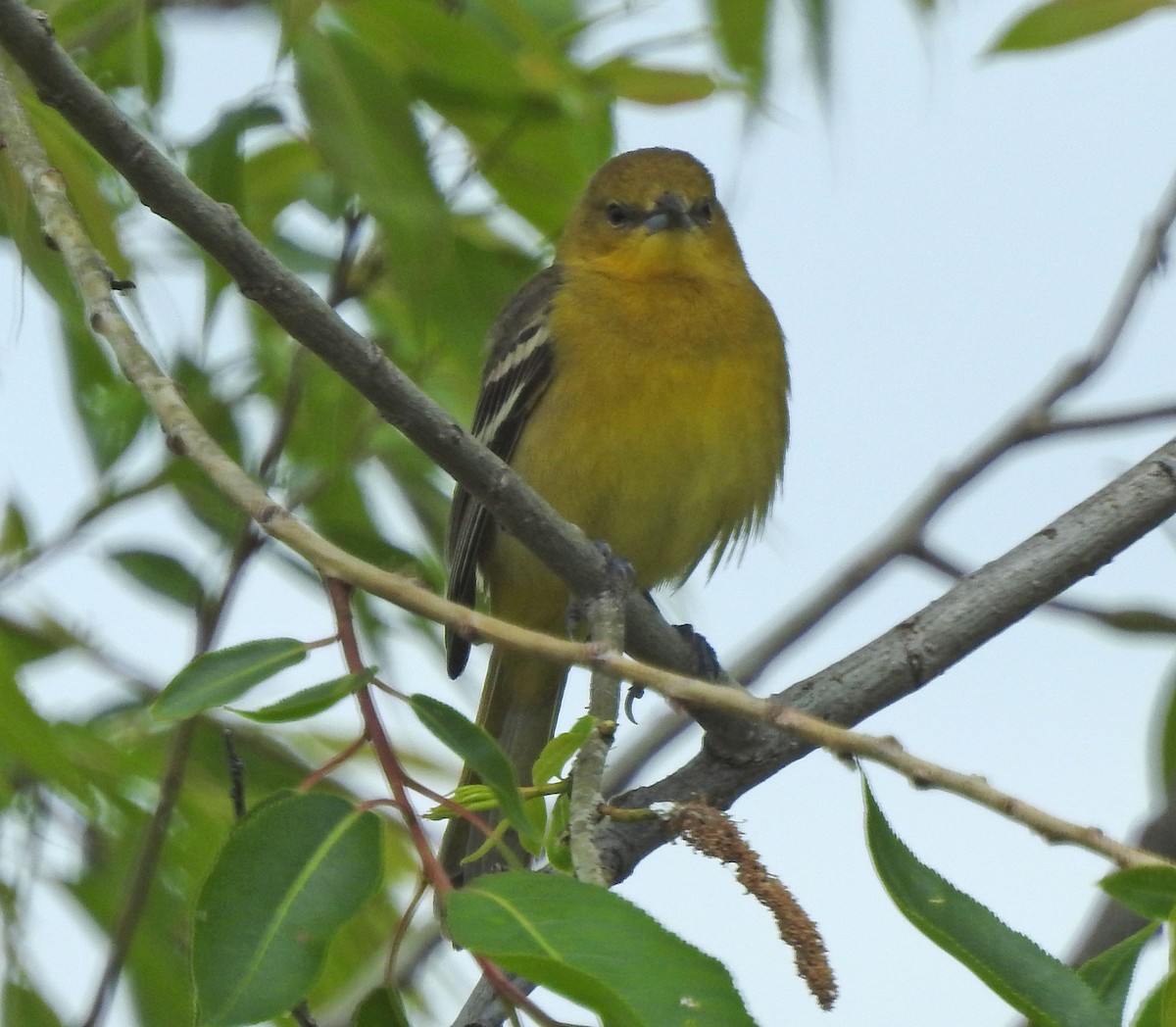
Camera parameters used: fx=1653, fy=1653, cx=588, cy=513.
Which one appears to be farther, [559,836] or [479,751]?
[559,836]

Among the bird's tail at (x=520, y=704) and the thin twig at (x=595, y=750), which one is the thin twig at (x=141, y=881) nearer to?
the thin twig at (x=595, y=750)

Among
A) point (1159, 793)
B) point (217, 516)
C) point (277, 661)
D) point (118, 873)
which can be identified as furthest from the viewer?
point (217, 516)

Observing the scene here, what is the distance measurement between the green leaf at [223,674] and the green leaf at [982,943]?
612mm

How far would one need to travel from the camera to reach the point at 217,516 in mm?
3752

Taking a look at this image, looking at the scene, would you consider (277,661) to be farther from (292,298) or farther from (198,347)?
(198,347)

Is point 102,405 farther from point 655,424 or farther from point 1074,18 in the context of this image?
point 1074,18

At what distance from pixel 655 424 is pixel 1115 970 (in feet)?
8.40

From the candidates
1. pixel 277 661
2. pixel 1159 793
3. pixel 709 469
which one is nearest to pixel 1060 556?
pixel 1159 793

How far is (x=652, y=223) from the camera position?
4.77 metres

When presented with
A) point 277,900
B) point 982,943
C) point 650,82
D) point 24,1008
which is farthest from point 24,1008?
point 650,82

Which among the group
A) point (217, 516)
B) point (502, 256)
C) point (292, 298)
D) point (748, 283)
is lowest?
point (292, 298)

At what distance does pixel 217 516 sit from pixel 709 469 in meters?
1.23

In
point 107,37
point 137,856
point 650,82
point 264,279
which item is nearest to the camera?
point 264,279

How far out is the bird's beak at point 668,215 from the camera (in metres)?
4.75
